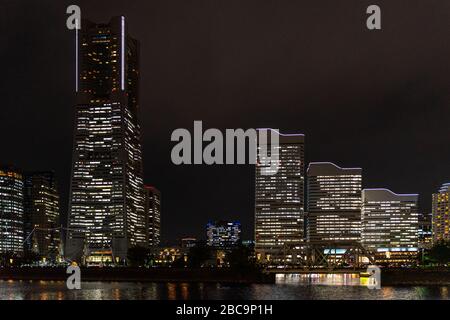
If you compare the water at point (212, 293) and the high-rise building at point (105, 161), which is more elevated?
the high-rise building at point (105, 161)

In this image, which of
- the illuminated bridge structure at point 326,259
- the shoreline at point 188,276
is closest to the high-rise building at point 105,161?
the illuminated bridge structure at point 326,259

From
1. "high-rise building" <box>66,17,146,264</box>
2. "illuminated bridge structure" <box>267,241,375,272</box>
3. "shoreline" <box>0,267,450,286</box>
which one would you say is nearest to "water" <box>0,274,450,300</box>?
"shoreline" <box>0,267,450,286</box>

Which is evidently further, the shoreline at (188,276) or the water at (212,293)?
the shoreline at (188,276)

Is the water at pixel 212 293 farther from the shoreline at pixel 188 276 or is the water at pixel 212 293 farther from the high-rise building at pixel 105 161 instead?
the high-rise building at pixel 105 161

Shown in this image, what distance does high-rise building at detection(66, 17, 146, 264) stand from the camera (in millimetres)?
170875

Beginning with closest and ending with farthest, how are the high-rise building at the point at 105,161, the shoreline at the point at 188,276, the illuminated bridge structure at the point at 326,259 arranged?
1. the shoreline at the point at 188,276
2. the illuminated bridge structure at the point at 326,259
3. the high-rise building at the point at 105,161

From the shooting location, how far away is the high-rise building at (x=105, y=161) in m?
171

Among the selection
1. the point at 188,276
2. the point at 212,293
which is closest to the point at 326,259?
the point at 188,276

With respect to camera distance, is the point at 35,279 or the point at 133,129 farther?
the point at 133,129

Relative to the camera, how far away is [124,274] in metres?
97.6

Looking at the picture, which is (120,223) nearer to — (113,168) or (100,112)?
(113,168)
